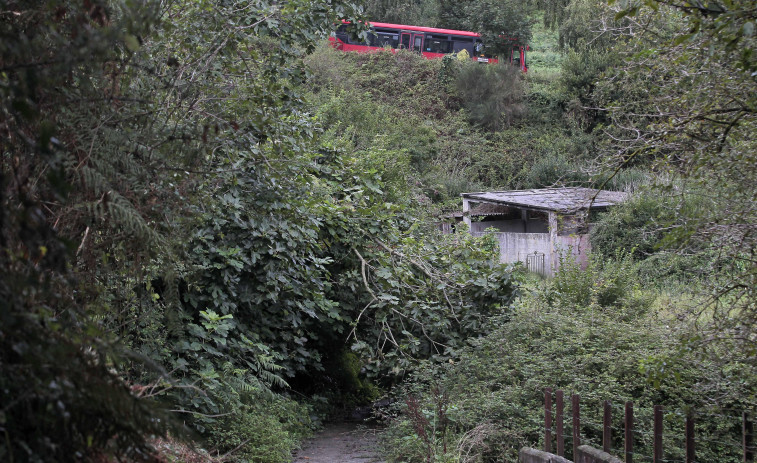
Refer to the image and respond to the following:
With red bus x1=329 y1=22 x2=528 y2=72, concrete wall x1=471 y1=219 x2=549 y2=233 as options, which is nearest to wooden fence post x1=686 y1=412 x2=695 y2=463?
concrete wall x1=471 y1=219 x2=549 y2=233

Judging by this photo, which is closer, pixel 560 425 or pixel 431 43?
pixel 560 425

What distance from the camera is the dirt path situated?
314 inches

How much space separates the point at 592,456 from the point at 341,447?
4199 mm

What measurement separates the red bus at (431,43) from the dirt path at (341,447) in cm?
3140

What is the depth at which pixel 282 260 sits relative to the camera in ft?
27.3

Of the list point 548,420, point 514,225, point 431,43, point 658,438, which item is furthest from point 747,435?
point 431,43

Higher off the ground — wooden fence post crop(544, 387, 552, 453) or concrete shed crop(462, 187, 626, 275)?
wooden fence post crop(544, 387, 552, 453)

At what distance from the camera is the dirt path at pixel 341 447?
26.2ft

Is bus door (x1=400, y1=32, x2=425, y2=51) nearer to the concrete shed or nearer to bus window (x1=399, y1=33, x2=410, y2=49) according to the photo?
bus window (x1=399, y1=33, x2=410, y2=49)

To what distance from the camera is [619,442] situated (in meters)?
6.42

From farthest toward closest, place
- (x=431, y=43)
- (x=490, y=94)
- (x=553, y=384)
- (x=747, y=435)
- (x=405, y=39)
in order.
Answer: (x=431, y=43) → (x=405, y=39) → (x=490, y=94) → (x=553, y=384) → (x=747, y=435)

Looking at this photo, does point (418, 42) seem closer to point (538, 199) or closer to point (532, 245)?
point (538, 199)

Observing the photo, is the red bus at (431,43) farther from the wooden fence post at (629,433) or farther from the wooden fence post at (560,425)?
the wooden fence post at (629,433)

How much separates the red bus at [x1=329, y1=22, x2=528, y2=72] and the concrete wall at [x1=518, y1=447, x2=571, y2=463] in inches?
1349
